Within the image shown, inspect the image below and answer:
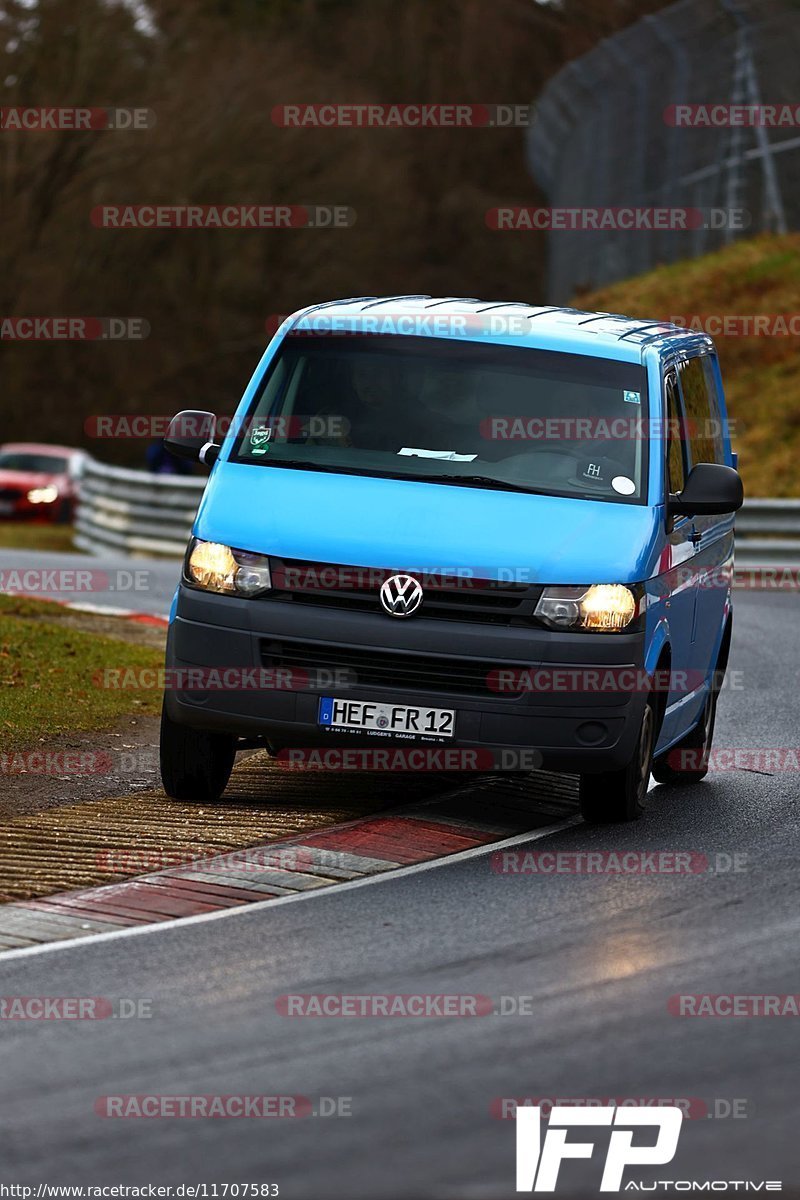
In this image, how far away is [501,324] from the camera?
10.3 metres

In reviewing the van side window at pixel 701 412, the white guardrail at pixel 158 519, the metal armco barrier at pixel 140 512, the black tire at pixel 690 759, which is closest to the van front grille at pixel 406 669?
the van side window at pixel 701 412

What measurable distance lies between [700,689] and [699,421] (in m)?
1.34

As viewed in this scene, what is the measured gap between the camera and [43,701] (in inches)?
495

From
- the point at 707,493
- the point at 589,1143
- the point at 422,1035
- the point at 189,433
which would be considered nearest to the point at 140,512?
the point at 189,433

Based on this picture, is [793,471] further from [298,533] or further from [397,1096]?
[397,1096]

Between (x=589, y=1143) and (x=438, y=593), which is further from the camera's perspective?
(x=438, y=593)

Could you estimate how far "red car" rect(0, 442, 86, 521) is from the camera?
38875mm

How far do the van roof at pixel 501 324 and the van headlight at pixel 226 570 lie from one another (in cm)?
151

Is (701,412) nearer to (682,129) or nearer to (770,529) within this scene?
(770,529)

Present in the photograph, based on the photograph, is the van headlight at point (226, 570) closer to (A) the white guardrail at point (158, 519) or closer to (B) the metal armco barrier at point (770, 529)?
(A) the white guardrail at point (158, 519)

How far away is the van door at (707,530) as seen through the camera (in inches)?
417

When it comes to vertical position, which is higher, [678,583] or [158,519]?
[678,583]

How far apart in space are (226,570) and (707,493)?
2.17 metres

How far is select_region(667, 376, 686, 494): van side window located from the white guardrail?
14629 millimetres
